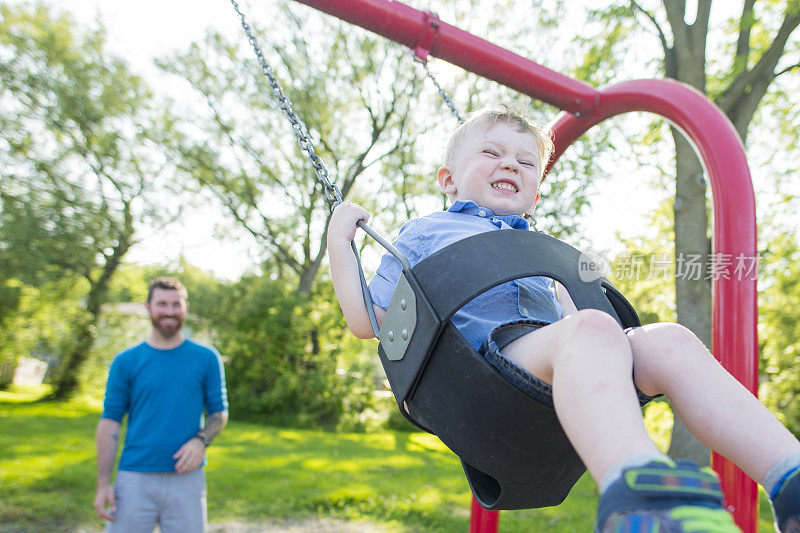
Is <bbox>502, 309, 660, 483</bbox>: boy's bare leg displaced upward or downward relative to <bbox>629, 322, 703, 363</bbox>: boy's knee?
downward

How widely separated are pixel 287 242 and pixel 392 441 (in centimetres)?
588

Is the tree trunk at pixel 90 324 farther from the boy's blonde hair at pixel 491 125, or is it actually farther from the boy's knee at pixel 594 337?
the boy's knee at pixel 594 337

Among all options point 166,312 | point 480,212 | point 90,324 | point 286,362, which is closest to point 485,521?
point 480,212

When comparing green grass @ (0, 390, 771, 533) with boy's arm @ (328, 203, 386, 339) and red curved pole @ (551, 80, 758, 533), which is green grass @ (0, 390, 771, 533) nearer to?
red curved pole @ (551, 80, 758, 533)

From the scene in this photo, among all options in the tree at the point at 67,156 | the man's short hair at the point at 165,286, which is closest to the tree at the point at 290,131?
the tree at the point at 67,156

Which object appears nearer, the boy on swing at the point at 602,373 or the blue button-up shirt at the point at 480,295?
the boy on swing at the point at 602,373

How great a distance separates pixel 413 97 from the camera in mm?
12914

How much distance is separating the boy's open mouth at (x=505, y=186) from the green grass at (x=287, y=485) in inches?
143

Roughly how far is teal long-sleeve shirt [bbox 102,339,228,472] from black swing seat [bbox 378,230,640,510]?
1.95 meters

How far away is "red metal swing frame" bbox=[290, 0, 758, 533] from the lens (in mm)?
1717

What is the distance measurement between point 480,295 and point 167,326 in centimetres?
217

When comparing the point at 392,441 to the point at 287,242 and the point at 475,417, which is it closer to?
the point at 287,242

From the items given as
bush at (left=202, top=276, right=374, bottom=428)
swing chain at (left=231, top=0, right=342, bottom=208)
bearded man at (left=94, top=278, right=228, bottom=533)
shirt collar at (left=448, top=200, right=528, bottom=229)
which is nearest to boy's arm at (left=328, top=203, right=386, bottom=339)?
swing chain at (left=231, top=0, right=342, bottom=208)

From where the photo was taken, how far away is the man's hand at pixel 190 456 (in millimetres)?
2723
